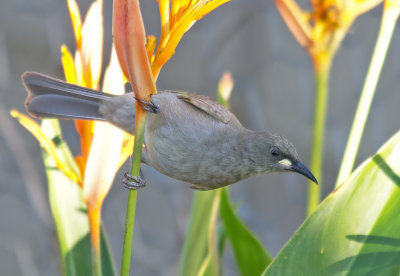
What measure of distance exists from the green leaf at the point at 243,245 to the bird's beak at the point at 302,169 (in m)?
0.15

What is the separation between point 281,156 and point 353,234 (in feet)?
0.51

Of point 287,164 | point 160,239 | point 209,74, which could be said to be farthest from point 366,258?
point 160,239

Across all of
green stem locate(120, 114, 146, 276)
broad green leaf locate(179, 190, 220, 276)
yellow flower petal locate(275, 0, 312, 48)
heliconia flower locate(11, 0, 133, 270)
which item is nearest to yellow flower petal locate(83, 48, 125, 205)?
heliconia flower locate(11, 0, 133, 270)

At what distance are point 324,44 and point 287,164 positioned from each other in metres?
0.22

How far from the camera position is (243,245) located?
32.0 inches

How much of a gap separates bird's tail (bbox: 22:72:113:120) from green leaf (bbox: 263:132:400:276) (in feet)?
0.85

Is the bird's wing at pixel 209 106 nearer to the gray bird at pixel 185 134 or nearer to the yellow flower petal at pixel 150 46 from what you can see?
the gray bird at pixel 185 134

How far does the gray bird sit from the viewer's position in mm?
654

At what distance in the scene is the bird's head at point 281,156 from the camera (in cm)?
69

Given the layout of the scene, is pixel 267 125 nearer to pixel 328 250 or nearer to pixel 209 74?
pixel 209 74

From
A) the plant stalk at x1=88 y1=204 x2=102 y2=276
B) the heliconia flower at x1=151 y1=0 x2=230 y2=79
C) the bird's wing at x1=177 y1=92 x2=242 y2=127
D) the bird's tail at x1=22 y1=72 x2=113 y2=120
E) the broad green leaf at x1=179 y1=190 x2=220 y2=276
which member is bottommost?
the broad green leaf at x1=179 y1=190 x2=220 y2=276

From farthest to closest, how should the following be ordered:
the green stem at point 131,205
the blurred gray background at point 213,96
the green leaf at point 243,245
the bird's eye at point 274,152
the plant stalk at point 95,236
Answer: the blurred gray background at point 213,96 < the green leaf at point 243,245 < the bird's eye at point 274,152 < the plant stalk at point 95,236 < the green stem at point 131,205

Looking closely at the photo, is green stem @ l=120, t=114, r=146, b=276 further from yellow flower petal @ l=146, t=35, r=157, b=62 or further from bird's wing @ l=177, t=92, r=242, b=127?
bird's wing @ l=177, t=92, r=242, b=127

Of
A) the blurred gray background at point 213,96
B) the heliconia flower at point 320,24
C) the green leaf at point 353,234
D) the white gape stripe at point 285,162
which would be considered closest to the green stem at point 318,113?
the heliconia flower at point 320,24
